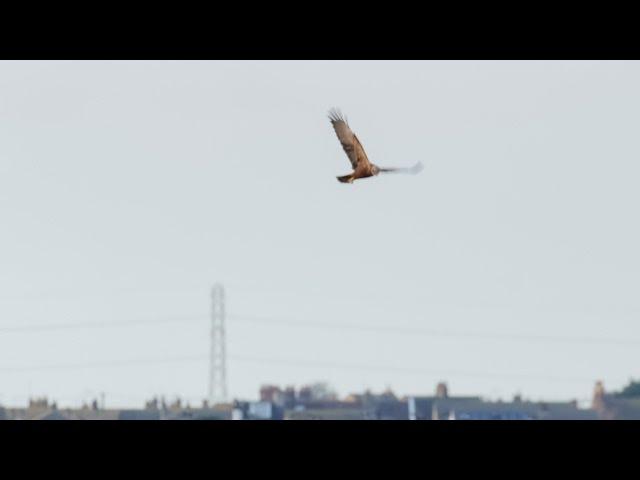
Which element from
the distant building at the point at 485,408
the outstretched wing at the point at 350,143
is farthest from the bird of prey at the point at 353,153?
the distant building at the point at 485,408

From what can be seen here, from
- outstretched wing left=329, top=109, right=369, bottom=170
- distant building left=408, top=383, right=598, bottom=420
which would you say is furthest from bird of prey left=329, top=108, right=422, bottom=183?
distant building left=408, top=383, right=598, bottom=420

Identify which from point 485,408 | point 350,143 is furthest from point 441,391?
point 350,143

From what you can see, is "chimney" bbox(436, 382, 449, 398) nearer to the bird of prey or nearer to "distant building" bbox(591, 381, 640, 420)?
"distant building" bbox(591, 381, 640, 420)

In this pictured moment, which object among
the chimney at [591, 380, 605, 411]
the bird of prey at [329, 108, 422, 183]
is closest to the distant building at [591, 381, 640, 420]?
the chimney at [591, 380, 605, 411]

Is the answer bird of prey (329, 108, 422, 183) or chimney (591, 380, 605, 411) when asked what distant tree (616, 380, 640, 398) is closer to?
chimney (591, 380, 605, 411)

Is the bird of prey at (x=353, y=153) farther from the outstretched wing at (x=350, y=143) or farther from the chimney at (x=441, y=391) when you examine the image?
the chimney at (x=441, y=391)

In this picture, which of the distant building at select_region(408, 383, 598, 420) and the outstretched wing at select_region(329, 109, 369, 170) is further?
the distant building at select_region(408, 383, 598, 420)

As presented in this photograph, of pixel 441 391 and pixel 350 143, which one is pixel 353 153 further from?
pixel 441 391

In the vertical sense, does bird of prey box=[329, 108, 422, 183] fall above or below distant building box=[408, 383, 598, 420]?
below

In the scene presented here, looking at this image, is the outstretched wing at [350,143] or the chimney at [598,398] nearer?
the outstretched wing at [350,143]

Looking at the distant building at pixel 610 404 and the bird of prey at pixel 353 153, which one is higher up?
the distant building at pixel 610 404
